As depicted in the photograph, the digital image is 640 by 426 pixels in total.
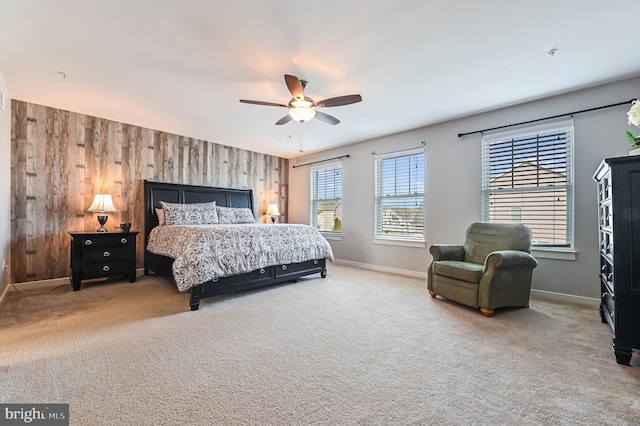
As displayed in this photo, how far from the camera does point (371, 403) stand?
1.50 meters

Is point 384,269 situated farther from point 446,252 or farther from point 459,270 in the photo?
point 459,270

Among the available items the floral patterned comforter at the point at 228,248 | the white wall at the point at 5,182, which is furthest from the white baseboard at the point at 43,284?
the floral patterned comforter at the point at 228,248

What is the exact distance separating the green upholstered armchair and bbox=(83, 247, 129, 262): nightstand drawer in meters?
4.37

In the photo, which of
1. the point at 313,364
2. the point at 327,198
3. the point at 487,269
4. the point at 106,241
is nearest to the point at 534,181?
the point at 487,269

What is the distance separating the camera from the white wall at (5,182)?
3.16m

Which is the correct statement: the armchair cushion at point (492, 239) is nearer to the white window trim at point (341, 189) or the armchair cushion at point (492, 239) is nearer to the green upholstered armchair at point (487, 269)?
the green upholstered armchair at point (487, 269)

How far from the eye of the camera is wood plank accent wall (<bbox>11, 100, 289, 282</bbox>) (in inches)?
147

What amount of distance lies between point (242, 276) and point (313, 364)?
185 cm

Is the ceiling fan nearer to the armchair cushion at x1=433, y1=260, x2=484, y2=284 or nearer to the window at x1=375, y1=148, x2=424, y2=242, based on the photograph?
the armchair cushion at x1=433, y1=260, x2=484, y2=284

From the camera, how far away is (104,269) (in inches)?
154

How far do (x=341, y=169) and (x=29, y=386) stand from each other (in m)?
5.23

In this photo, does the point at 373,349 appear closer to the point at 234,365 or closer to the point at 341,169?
the point at 234,365

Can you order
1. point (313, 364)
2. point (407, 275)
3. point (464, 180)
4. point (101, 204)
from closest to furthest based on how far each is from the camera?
1. point (313, 364)
2. point (101, 204)
3. point (464, 180)
4. point (407, 275)

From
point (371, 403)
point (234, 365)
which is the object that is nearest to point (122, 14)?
point (234, 365)
